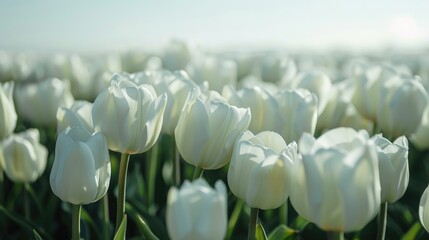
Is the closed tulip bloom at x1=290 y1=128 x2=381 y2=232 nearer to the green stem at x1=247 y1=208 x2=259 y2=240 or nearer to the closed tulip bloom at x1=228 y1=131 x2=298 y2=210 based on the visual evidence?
the closed tulip bloom at x1=228 y1=131 x2=298 y2=210

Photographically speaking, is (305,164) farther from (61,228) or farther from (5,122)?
(61,228)

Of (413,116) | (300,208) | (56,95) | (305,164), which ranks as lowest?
(56,95)

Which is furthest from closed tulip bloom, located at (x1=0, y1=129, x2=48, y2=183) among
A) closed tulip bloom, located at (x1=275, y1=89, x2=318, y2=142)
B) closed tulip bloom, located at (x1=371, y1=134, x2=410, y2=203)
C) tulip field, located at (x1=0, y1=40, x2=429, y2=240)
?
closed tulip bloom, located at (x1=371, y1=134, x2=410, y2=203)

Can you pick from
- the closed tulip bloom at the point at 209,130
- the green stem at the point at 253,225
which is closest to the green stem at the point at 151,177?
the closed tulip bloom at the point at 209,130

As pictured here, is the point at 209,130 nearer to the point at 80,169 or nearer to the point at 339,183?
the point at 80,169

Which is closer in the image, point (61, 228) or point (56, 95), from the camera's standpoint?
point (61, 228)

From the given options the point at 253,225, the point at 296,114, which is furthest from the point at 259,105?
the point at 253,225

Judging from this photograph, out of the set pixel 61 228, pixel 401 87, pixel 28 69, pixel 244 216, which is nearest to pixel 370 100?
pixel 401 87
